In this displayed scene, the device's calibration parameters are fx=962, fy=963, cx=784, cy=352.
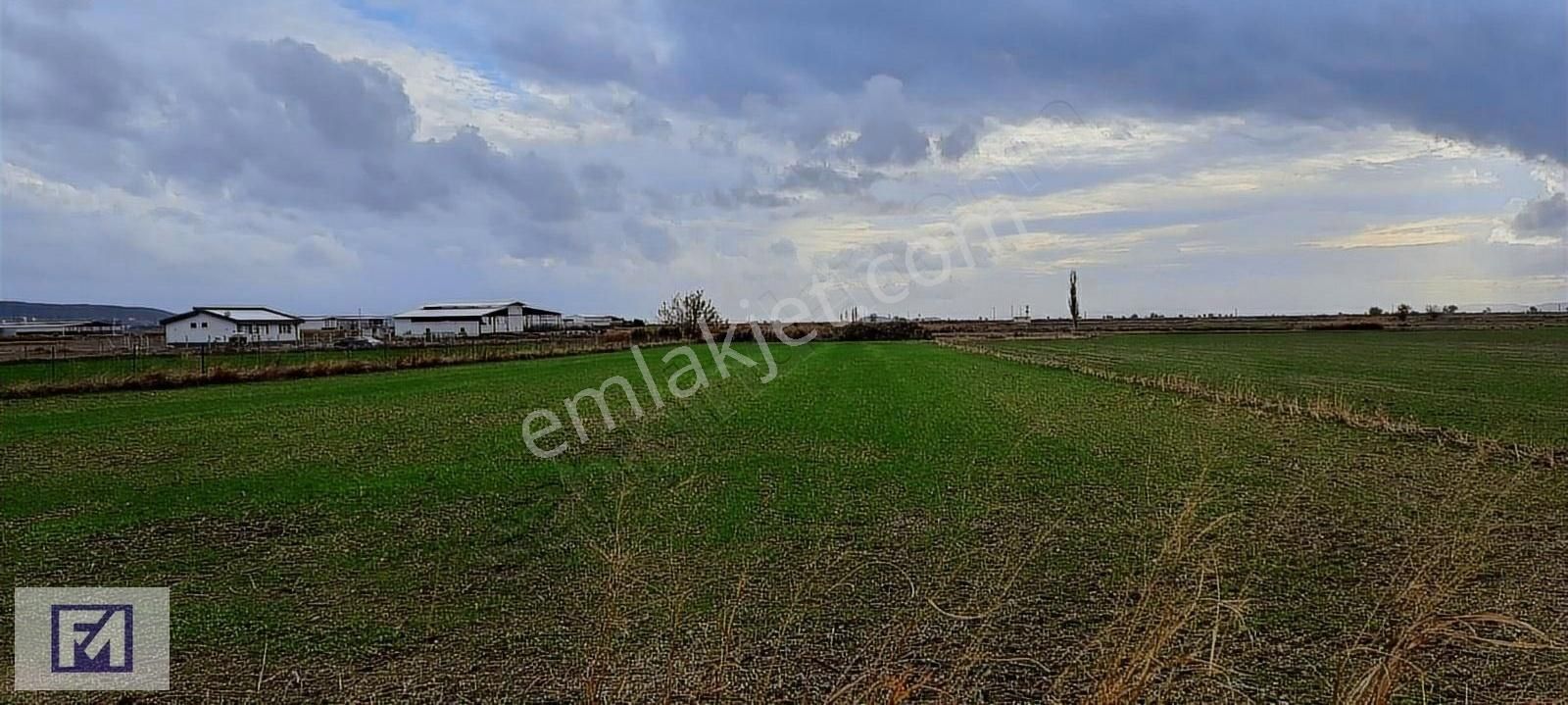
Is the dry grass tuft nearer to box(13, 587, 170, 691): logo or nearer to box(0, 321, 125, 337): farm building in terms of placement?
box(13, 587, 170, 691): logo

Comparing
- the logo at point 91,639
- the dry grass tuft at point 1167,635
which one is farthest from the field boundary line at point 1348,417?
the logo at point 91,639

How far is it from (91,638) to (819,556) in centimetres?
472

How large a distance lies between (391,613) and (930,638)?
10.6ft

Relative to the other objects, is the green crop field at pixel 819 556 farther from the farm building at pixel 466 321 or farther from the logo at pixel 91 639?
the farm building at pixel 466 321

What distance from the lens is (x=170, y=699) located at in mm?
4551

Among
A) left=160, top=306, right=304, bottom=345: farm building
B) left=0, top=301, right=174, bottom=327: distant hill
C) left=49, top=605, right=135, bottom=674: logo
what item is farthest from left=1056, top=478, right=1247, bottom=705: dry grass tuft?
left=0, top=301, right=174, bottom=327: distant hill

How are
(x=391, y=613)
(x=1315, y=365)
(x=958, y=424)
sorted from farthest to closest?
1. (x=1315, y=365)
2. (x=958, y=424)
3. (x=391, y=613)

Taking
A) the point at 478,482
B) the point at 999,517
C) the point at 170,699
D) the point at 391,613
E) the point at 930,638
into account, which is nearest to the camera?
the point at 170,699

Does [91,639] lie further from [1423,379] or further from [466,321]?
[466,321]

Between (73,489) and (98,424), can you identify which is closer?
(73,489)

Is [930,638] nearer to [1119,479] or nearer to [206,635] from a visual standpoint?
[206,635]

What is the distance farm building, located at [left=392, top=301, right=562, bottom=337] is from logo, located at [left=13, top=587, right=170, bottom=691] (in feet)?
246

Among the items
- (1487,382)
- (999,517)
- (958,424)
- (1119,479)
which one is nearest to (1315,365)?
(1487,382)

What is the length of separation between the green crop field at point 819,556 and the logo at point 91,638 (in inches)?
11.8
